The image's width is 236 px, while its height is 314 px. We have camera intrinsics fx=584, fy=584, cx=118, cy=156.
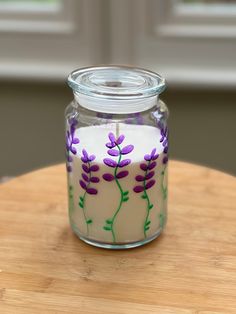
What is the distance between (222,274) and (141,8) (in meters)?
0.90

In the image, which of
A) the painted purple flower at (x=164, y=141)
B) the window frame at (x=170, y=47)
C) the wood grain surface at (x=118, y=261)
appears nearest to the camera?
the wood grain surface at (x=118, y=261)

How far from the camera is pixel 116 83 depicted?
74 centimetres

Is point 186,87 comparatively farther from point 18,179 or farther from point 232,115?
point 18,179

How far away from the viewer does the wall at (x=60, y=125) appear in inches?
57.9

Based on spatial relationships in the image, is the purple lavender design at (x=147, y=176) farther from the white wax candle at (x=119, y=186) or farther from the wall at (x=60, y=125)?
the wall at (x=60, y=125)

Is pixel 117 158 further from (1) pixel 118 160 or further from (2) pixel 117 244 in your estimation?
(2) pixel 117 244

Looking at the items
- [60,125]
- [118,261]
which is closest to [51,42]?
[60,125]

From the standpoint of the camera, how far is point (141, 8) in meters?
1.42

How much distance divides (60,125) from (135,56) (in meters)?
0.28

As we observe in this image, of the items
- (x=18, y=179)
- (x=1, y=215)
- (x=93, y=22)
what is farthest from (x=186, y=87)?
(x=1, y=215)

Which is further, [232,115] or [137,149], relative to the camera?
[232,115]

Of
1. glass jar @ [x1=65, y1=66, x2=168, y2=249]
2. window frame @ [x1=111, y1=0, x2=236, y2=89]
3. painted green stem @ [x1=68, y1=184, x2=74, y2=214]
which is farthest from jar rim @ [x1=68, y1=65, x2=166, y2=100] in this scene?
window frame @ [x1=111, y1=0, x2=236, y2=89]

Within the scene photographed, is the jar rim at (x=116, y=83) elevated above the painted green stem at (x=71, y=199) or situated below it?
above

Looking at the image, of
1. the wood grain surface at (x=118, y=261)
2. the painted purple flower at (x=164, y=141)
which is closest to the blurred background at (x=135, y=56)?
the wood grain surface at (x=118, y=261)
